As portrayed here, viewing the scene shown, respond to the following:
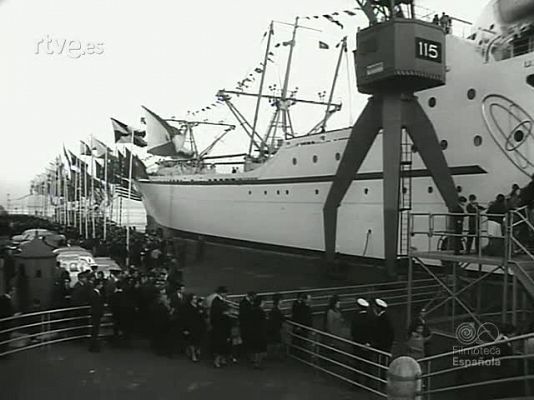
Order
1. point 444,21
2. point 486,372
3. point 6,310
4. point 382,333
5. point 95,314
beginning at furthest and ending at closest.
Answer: point 444,21 → point 95,314 → point 382,333 → point 486,372 → point 6,310

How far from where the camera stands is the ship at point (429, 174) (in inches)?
199

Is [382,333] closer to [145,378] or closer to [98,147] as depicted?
[145,378]

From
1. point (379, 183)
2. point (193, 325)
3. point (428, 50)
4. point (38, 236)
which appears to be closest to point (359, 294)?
point (193, 325)

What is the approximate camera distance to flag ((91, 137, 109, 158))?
376 centimetres

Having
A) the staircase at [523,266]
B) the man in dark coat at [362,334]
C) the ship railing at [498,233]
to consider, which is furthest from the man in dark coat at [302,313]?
the staircase at [523,266]

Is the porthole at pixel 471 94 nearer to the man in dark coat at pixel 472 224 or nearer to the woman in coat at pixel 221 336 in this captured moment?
the man in dark coat at pixel 472 224

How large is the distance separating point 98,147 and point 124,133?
222mm

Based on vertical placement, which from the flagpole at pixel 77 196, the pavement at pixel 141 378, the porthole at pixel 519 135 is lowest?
the pavement at pixel 141 378

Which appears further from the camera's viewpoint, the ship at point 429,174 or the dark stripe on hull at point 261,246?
the ship at point 429,174

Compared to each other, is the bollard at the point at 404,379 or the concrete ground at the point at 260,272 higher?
the concrete ground at the point at 260,272

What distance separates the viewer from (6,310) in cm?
295

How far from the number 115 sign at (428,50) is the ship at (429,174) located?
106cm

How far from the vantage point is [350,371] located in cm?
352

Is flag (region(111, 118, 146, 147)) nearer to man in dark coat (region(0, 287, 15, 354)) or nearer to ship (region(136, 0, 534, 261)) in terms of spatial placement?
ship (region(136, 0, 534, 261))
